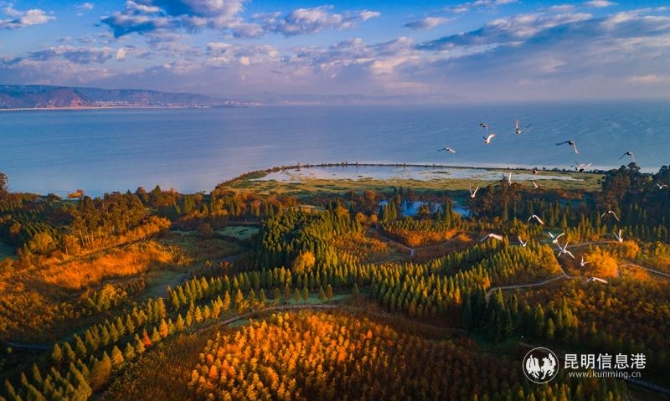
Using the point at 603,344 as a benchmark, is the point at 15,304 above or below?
below

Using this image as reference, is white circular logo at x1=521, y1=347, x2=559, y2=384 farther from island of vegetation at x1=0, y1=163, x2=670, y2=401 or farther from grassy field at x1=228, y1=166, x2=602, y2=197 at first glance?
grassy field at x1=228, y1=166, x2=602, y2=197

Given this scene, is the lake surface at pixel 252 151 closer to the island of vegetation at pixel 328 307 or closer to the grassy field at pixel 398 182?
the grassy field at pixel 398 182

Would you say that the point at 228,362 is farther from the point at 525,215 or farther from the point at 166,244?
the point at 525,215

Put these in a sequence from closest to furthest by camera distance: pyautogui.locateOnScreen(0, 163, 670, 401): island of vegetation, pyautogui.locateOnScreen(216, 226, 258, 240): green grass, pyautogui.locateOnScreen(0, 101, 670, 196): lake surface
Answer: pyautogui.locateOnScreen(0, 163, 670, 401): island of vegetation < pyautogui.locateOnScreen(216, 226, 258, 240): green grass < pyautogui.locateOnScreen(0, 101, 670, 196): lake surface

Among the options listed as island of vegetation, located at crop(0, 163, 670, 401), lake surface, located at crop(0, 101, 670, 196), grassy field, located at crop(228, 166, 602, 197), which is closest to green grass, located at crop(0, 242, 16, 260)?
island of vegetation, located at crop(0, 163, 670, 401)

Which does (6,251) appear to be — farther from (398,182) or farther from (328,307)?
(398,182)

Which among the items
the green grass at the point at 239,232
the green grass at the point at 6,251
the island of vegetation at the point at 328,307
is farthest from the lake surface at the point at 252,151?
the island of vegetation at the point at 328,307

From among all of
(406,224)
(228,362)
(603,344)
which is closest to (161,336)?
(228,362)

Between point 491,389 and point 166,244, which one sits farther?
point 166,244
